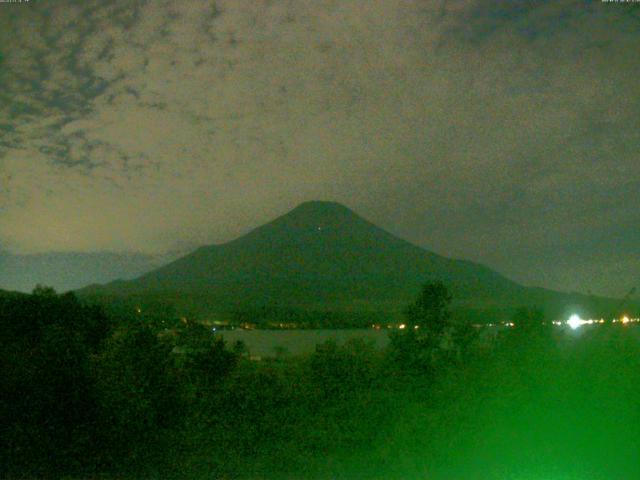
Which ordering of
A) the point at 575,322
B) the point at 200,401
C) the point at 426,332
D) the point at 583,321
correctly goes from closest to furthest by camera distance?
1. the point at 200,401
2. the point at 575,322
3. the point at 583,321
4. the point at 426,332

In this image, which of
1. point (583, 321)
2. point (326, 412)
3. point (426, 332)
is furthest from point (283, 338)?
point (326, 412)

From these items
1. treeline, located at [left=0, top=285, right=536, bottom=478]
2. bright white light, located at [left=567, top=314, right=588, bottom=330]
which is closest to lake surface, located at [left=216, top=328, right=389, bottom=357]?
treeline, located at [left=0, top=285, right=536, bottom=478]

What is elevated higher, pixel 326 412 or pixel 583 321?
pixel 583 321

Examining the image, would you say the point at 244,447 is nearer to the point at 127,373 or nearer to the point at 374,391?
the point at 127,373

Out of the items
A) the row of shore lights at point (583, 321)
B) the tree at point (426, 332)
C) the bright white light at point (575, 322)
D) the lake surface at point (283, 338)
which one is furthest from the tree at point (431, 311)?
the lake surface at point (283, 338)

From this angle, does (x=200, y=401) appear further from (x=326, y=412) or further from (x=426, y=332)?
(x=426, y=332)

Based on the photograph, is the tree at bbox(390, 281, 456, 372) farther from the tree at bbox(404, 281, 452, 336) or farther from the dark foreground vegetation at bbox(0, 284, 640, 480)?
the dark foreground vegetation at bbox(0, 284, 640, 480)
